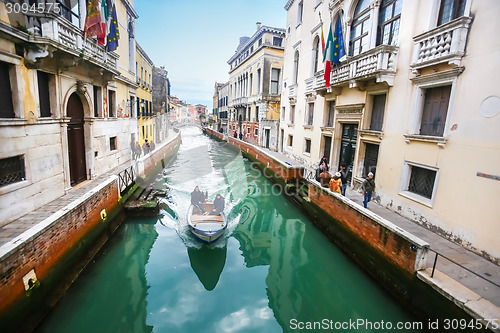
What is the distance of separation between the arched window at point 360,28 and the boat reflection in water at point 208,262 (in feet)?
28.1

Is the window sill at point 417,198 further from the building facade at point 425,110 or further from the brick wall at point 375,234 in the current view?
the brick wall at point 375,234

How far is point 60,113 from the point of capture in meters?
7.30

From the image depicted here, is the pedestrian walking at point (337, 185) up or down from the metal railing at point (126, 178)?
up

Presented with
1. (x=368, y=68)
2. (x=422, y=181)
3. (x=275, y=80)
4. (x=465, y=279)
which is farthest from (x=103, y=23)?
(x=275, y=80)

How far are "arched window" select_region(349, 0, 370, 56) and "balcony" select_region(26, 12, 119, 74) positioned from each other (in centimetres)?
932

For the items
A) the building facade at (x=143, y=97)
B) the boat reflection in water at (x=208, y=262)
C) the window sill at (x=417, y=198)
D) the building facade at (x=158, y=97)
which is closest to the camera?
the boat reflection in water at (x=208, y=262)

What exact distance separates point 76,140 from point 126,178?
2122 millimetres

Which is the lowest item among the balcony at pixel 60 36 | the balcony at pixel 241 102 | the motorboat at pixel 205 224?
the motorboat at pixel 205 224

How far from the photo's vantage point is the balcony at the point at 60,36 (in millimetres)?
5828

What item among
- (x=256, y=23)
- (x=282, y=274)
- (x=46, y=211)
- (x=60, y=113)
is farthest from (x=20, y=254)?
(x=256, y=23)

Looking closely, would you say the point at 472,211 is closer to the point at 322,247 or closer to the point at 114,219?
the point at 322,247

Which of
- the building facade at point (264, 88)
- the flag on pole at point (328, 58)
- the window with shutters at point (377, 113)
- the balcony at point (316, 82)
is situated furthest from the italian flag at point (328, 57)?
the building facade at point (264, 88)

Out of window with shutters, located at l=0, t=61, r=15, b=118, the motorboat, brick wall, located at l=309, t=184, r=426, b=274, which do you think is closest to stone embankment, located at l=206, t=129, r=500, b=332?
brick wall, located at l=309, t=184, r=426, b=274

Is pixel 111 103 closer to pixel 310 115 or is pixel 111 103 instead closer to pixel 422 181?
pixel 310 115
